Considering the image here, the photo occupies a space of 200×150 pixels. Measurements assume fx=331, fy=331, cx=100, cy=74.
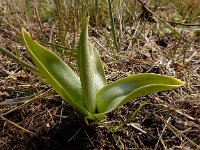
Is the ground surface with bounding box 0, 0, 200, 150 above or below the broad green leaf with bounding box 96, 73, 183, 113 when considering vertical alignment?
below

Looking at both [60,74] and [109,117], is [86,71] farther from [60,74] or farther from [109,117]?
[109,117]

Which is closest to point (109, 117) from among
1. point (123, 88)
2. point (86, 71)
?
point (123, 88)

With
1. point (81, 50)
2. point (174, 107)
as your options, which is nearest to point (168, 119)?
point (174, 107)

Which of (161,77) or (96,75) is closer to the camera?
(161,77)

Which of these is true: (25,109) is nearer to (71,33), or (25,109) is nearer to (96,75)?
(96,75)

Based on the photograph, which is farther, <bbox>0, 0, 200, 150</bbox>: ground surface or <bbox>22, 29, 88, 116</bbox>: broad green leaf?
<bbox>0, 0, 200, 150</bbox>: ground surface
